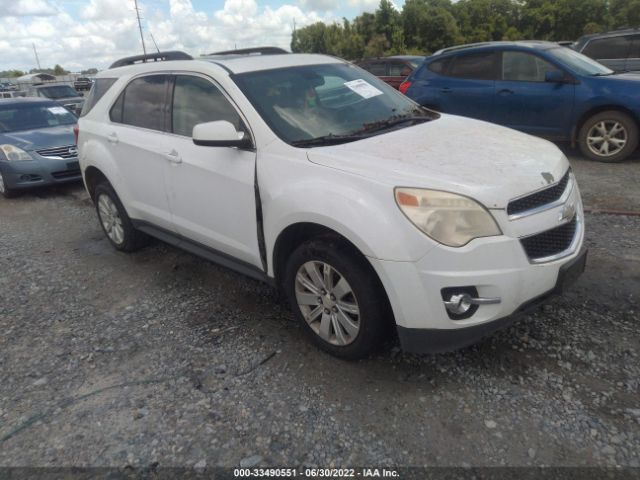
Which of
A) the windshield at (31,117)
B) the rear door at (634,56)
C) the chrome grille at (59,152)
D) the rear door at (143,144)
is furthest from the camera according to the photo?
the rear door at (634,56)

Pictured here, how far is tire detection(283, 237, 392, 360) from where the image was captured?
2611 mm

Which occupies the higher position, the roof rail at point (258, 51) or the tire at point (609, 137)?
the roof rail at point (258, 51)

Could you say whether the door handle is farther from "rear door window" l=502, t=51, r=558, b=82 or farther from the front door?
"rear door window" l=502, t=51, r=558, b=82

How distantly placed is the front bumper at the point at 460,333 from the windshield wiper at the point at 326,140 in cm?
116

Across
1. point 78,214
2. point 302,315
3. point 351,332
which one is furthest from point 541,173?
point 78,214

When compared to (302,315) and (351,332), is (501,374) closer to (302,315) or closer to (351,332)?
(351,332)

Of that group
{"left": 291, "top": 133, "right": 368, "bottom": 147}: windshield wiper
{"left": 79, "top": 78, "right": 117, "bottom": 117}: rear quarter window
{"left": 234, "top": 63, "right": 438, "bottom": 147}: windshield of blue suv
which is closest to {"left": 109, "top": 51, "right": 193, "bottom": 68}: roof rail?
{"left": 79, "top": 78, "right": 117, "bottom": 117}: rear quarter window

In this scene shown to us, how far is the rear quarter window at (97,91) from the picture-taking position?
4679mm

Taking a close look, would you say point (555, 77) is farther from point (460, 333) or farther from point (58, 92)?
point (58, 92)

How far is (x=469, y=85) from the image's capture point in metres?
7.76

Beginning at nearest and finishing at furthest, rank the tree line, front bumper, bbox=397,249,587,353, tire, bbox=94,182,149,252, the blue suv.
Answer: front bumper, bbox=397,249,587,353 < tire, bbox=94,182,149,252 < the blue suv < the tree line

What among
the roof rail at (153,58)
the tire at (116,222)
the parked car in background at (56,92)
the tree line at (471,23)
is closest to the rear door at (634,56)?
the roof rail at (153,58)

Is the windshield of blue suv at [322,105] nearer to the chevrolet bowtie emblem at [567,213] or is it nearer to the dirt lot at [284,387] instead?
the chevrolet bowtie emblem at [567,213]

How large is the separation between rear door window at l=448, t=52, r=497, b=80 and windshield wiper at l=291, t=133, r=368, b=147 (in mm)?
5464
